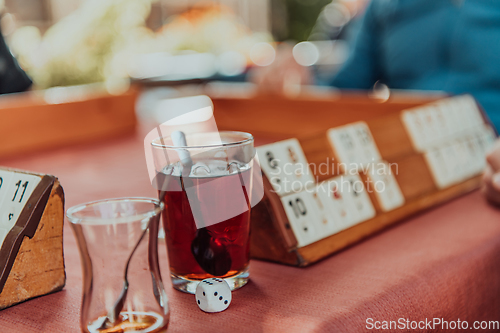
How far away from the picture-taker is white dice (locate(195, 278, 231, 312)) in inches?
17.6

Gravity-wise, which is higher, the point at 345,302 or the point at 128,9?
the point at 128,9

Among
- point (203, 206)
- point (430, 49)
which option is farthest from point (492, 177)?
point (430, 49)

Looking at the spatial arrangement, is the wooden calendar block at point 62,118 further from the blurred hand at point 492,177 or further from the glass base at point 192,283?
the blurred hand at point 492,177

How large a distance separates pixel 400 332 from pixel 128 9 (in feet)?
24.1

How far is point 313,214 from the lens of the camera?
0.61 metres

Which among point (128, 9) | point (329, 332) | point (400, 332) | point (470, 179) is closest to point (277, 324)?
point (329, 332)

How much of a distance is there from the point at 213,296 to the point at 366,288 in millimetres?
167

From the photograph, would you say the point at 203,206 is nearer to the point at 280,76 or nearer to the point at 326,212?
the point at 326,212

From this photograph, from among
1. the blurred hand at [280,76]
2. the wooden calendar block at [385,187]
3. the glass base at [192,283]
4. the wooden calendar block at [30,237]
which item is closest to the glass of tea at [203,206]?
the glass base at [192,283]

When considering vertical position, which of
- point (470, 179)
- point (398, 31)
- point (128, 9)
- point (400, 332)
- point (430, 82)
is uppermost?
point (128, 9)

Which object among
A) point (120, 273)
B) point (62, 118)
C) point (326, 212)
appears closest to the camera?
point (120, 273)

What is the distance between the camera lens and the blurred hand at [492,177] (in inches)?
30.2

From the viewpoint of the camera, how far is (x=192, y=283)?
1.63 feet

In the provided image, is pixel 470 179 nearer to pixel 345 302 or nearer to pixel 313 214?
pixel 313 214
